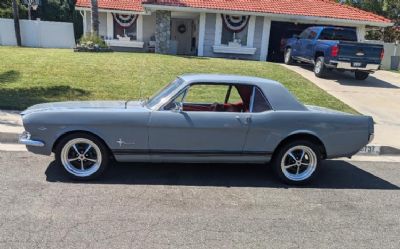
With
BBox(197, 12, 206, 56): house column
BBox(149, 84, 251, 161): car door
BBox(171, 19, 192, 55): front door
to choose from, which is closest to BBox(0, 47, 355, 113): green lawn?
BBox(149, 84, 251, 161): car door

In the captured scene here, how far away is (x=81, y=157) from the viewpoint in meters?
5.35

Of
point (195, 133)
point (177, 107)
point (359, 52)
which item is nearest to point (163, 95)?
point (177, 107)

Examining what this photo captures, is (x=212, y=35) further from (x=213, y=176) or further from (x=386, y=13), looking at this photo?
(x=386, y=13)

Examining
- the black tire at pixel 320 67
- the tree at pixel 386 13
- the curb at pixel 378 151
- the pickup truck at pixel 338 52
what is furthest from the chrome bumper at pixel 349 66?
the tree at pixel 386 13

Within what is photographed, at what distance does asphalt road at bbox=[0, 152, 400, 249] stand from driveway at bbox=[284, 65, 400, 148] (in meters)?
3.07

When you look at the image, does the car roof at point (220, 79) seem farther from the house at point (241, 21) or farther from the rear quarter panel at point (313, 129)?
the house at point (241, 21)

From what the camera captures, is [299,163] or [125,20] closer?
[299,163]

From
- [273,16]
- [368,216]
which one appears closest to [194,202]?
[368,216]

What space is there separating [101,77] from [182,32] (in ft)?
51.8

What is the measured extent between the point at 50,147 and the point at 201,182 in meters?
2.01

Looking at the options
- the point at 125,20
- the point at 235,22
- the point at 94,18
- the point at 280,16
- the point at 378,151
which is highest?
the point at 280,16

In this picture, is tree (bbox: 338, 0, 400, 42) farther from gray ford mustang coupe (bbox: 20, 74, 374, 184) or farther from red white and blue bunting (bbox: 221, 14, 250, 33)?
gray ford mustang coupe (bbox: 20, 74, 374, 184)

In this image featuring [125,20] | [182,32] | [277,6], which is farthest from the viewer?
[182,32]

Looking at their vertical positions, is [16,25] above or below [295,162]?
above
